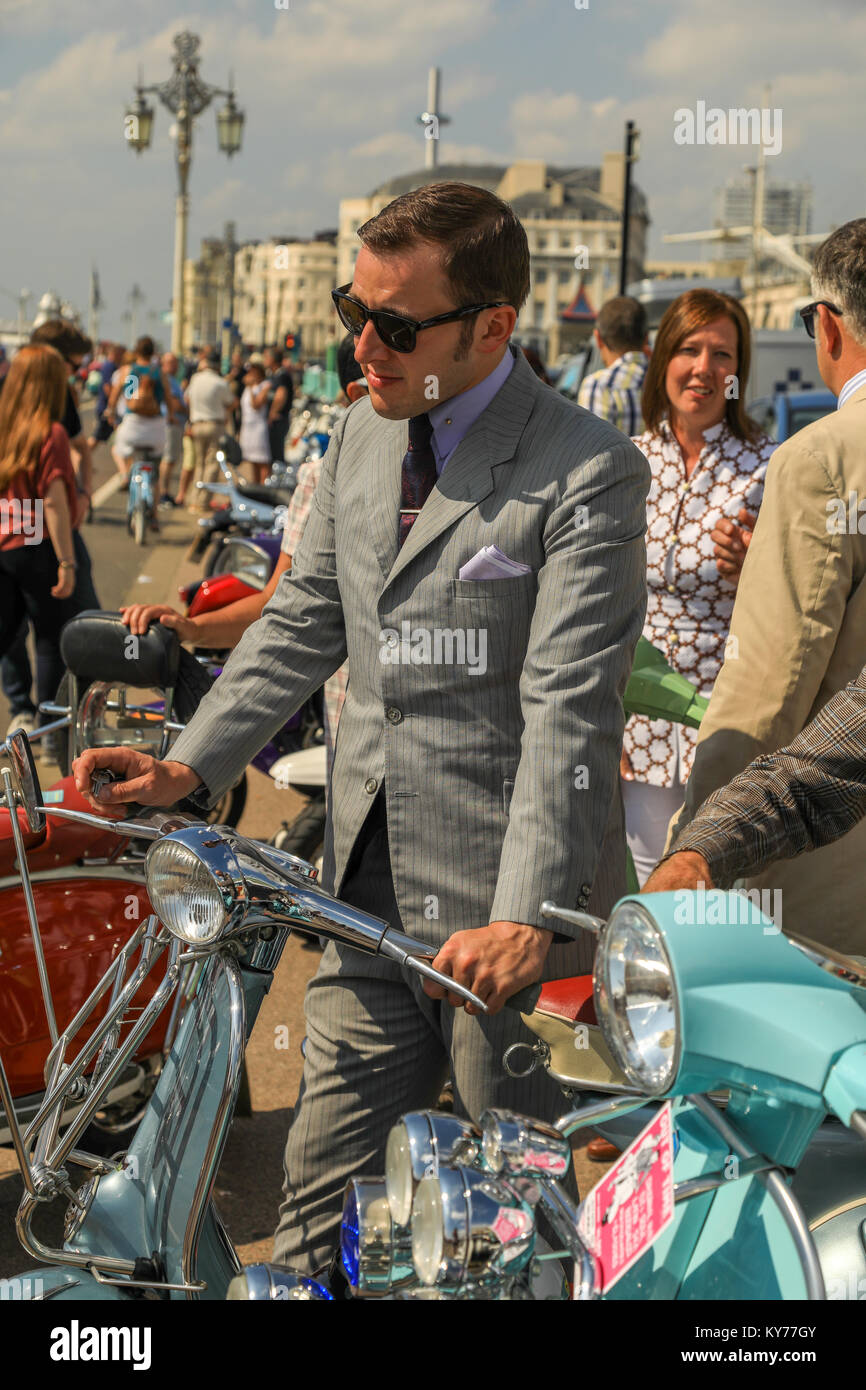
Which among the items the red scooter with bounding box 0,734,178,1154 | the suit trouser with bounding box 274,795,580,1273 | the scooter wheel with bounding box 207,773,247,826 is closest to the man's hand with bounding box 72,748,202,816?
the suit trouser with bounding box 274,795,580,1273

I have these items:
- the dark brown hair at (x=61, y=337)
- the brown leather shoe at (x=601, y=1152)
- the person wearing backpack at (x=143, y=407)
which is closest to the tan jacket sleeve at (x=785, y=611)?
the brown leather shoe at (x=601, y=1152)

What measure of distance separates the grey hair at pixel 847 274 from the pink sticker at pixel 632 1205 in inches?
62.7

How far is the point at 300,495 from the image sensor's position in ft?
14.2

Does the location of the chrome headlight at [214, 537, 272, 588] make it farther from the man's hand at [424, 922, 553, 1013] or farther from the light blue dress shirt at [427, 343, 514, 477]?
the man's hand at [424, 922, 553, 1013]

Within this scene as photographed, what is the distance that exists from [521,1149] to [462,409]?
47.4 inches

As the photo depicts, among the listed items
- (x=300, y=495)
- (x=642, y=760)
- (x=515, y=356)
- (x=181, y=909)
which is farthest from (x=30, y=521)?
(x=181, y=909)

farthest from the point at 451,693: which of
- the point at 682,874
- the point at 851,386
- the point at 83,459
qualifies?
the point at 83,459

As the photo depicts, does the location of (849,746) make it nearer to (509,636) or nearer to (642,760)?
(509,636)

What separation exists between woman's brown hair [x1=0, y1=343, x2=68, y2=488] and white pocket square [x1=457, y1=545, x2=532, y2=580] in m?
5.06

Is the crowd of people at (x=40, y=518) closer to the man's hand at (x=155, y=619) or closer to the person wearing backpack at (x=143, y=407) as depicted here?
the man's hand at (x=155, y=619)

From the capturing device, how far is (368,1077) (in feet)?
7.50
